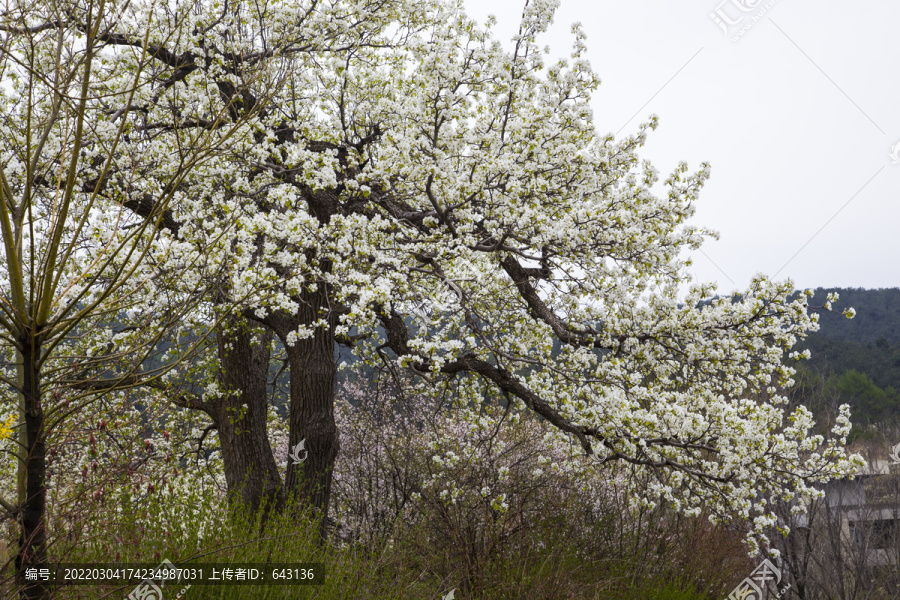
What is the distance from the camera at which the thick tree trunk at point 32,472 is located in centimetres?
296

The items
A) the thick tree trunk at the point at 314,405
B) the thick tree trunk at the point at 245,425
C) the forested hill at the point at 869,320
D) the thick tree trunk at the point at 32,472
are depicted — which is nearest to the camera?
the thick tree trunk at the point at 32,472

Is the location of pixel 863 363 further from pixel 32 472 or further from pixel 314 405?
pixel 32 472

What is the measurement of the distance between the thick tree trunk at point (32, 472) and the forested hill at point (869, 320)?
42.0m

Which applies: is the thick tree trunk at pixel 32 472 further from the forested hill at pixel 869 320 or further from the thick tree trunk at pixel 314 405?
the forested hill at pixel 869 320

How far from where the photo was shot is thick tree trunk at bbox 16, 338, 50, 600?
2.96m

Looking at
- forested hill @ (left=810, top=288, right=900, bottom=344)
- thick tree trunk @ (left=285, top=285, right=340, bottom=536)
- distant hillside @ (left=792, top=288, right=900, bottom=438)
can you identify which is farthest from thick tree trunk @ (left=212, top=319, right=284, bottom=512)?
forested hill @ (left=810, top=288, right=900, bottom=344)

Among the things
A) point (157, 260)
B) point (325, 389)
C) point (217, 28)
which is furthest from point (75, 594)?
point (217, 28)

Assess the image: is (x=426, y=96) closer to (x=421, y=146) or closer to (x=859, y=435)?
(x=421, y=146)

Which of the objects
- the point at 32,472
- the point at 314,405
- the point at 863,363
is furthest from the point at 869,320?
the point at 32,472

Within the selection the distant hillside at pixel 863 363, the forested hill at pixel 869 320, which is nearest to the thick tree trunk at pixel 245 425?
the distant hillside at pixel 863 363

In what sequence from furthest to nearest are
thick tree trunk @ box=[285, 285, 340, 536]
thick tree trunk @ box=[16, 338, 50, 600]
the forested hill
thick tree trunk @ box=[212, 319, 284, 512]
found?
the forested hill, thick tree trunk @ box=[212, 319, 284, 512], thick tree trunk @ box=[285, 285, 340, 536], thick tree trunk @ box=[16, 338, 50, 600]

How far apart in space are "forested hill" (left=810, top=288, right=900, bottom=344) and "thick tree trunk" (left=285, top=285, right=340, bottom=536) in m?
37.7

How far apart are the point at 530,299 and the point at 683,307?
1902 millimetres

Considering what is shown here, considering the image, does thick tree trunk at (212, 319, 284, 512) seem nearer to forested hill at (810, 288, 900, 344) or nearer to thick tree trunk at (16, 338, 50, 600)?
thick tree trunk at (16, 338, 50, 600)
